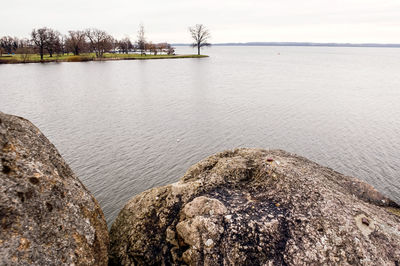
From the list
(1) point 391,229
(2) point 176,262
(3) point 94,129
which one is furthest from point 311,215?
(3) point 94,129

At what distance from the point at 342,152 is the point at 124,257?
23.3 m

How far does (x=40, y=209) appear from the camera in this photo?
6.36 meters

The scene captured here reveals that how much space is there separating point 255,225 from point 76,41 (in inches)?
6686

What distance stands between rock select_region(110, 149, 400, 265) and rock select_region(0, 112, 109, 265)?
1.52 m

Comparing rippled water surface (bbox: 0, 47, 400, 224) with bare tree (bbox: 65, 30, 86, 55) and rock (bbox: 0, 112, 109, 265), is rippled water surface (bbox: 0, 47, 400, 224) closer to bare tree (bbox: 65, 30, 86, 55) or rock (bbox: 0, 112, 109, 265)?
rock (bbox: 0, 112, 109, 265)

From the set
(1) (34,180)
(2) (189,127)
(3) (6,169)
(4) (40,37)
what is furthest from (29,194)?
(4) (40,37)

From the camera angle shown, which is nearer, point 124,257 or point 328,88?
point 124,257

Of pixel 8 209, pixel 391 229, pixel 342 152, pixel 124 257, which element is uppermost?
pixel 8 209

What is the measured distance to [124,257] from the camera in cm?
816

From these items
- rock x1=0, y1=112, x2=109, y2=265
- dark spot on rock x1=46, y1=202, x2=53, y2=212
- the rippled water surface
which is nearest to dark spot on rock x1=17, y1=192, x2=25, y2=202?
rock x1=0, y1=112, x2=109, y2=265

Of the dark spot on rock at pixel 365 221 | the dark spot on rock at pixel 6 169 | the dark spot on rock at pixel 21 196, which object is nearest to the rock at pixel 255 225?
the dark spot on rock at pixel 365 221

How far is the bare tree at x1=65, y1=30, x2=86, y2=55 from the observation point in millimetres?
146188

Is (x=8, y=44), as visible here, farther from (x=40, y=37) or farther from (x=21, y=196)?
(x=21, y=196)

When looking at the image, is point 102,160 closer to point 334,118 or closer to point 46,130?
point 46,130
